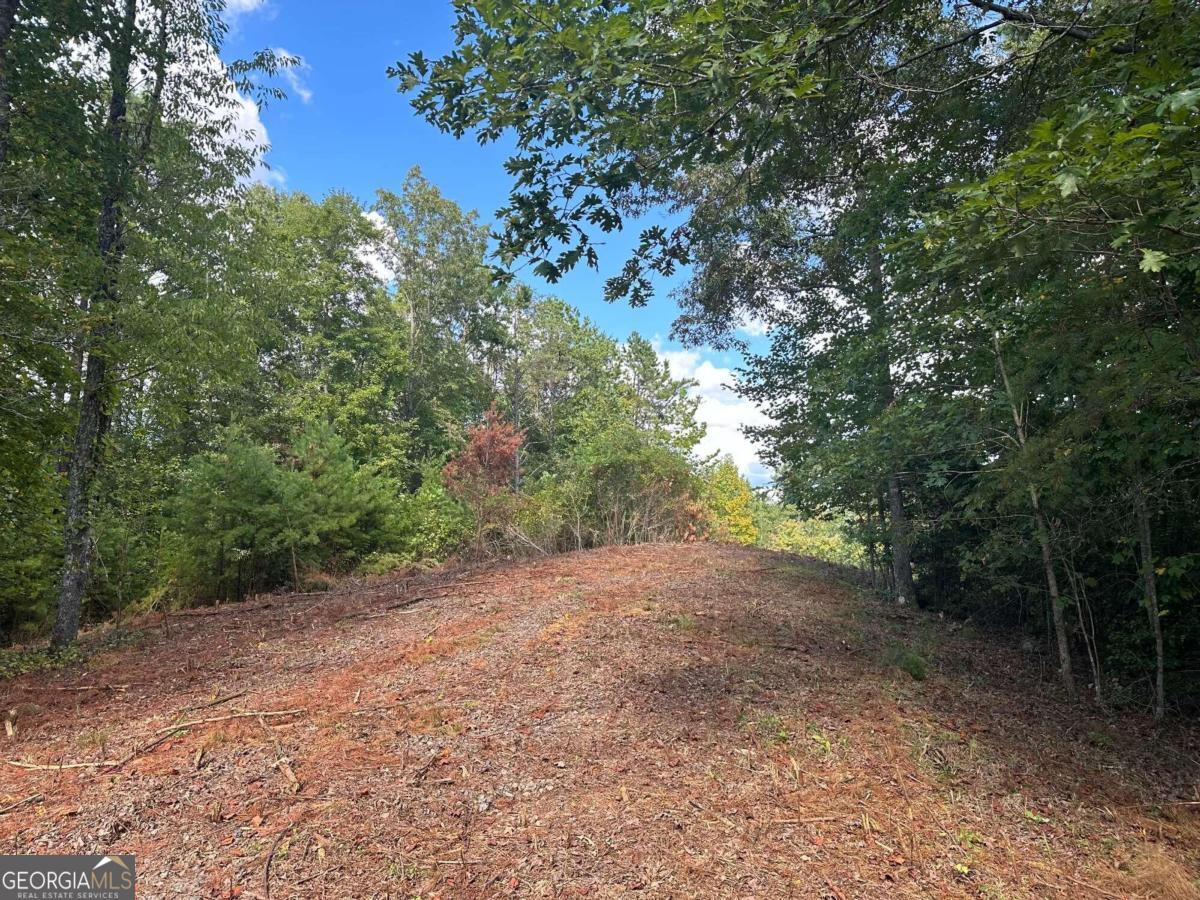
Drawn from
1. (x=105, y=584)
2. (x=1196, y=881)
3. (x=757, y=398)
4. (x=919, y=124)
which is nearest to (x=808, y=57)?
(x=919, y=124)

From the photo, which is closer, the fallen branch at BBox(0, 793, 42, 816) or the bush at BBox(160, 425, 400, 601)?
the fallen branch at BBox(0, 793, 42, 816)

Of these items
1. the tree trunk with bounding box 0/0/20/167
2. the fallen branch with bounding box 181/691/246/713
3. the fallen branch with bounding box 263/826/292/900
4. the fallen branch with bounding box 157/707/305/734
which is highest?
the tree trunk with bounding box 0/0/20/167

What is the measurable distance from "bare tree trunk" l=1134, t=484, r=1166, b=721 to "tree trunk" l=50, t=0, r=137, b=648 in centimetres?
744

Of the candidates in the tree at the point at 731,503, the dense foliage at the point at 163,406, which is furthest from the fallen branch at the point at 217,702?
the tree at the point at 731,503

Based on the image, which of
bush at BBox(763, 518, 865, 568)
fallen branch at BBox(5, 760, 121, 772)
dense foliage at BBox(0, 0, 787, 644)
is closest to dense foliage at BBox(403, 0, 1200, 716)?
dense foliage at BBox(0, 0, 787, 644)

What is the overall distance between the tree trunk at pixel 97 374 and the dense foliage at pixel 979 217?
4317mm

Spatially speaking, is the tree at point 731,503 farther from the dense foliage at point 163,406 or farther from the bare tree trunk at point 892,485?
the bare tree trunk at point 892,485

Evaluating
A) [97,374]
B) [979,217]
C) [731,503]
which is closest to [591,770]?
[979,217]

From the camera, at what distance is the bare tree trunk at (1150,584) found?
3428mm

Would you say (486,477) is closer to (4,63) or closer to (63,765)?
(4,63)

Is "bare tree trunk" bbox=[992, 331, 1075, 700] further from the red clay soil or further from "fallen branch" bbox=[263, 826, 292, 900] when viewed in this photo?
"fallen branch" bbox=[263, 826, 292, 900]

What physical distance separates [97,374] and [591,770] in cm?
524

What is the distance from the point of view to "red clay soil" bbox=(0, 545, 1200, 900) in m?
2.02

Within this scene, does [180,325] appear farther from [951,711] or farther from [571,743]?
[951,711]
